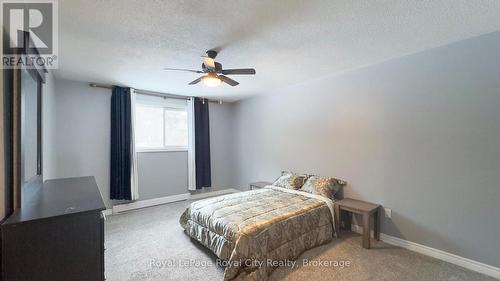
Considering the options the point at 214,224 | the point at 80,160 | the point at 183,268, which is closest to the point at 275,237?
the point at 214,224

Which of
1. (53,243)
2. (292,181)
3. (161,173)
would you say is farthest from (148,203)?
(53,243)

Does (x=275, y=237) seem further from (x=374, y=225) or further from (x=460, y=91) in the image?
(x=460, y=91)

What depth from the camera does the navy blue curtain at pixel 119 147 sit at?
151 inches

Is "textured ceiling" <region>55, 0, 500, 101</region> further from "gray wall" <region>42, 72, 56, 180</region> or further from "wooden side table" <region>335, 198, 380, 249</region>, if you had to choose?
"wooden side table" <region>335, 198, 380, 249</region>

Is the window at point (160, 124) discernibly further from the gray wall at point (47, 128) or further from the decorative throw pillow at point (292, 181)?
the decorative throw pillow at point (292, 181)

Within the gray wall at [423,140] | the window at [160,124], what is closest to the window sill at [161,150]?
the window at [160,124]

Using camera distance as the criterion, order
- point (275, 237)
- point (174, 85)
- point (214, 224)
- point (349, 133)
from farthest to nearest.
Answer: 1. point (174, 85)
2. point (349, 133)
3. point (214, 224)
4. point (275, 237)

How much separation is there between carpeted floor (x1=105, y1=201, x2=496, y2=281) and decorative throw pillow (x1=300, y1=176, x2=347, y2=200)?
2.01ft

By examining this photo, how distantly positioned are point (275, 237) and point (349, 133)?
73.7 inches

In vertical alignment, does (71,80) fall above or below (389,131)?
above

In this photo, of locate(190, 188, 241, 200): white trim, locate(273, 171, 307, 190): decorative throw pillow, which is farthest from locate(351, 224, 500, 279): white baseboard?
locate(190, 188, 241, 200): white trim

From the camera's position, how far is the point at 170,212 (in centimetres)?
389

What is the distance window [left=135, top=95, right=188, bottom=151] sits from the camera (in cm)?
427

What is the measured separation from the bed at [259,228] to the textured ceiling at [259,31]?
1.83 m
